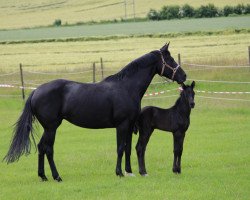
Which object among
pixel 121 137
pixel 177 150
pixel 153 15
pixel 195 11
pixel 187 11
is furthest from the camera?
pixel 153 15

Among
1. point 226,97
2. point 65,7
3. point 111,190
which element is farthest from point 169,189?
point 65,7

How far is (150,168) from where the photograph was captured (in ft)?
44.0

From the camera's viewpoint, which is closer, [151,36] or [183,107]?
[183,107]

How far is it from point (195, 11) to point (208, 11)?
2.15 metres

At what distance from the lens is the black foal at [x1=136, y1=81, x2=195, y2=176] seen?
1238cm

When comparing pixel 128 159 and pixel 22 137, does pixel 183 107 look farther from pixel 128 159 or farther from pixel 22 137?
pixel 22 137

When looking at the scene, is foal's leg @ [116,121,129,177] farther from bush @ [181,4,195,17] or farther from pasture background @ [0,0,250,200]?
bush @ [181,4,195,17]

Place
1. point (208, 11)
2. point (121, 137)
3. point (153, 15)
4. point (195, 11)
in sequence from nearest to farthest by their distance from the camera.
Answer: point (121, 137)
point (208, 11)
point (195, 11)
point (153, 15)

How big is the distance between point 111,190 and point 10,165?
13.3 feet

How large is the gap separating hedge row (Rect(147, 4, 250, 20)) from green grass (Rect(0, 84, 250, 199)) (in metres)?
64.8

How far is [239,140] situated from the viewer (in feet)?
55.7

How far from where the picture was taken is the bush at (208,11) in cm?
8625

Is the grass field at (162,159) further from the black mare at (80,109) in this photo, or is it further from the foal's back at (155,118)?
the foal's back at (155,118)

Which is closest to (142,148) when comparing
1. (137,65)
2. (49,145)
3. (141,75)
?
(141,75)
